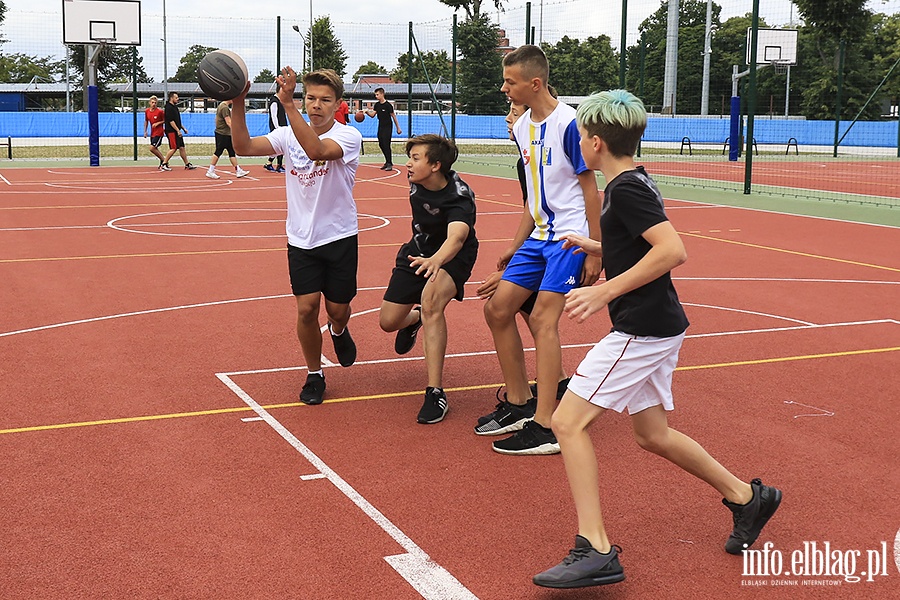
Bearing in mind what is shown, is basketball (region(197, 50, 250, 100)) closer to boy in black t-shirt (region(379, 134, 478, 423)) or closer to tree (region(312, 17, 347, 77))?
boy in black t-shirt (region(379, 134, 478, 423))

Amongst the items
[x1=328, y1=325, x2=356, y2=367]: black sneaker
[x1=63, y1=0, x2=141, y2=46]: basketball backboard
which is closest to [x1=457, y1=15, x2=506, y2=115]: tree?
[x1=63, y1=0, x2=141, y2=46]: basketball backboard

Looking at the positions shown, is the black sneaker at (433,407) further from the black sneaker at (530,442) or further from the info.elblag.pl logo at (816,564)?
the info.elblag.pl logo at (816,564)

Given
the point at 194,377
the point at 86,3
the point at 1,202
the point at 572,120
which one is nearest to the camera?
the point at 572,120

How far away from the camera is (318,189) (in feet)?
19.8

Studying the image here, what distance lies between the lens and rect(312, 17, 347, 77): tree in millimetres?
45812

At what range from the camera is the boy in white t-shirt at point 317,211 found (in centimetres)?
593

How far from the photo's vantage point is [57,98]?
68.3m

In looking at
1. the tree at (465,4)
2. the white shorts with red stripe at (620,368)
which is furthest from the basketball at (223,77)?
the tree at (465,4)

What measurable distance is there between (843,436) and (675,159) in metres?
27.6

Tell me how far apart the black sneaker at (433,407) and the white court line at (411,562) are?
30.8 inches

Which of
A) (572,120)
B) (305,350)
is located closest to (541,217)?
(572,120)

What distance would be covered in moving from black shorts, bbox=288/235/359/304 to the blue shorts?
1.02 m

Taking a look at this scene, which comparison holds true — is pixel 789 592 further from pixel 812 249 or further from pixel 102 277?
pixel 812 249

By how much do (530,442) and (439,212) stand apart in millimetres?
1501
